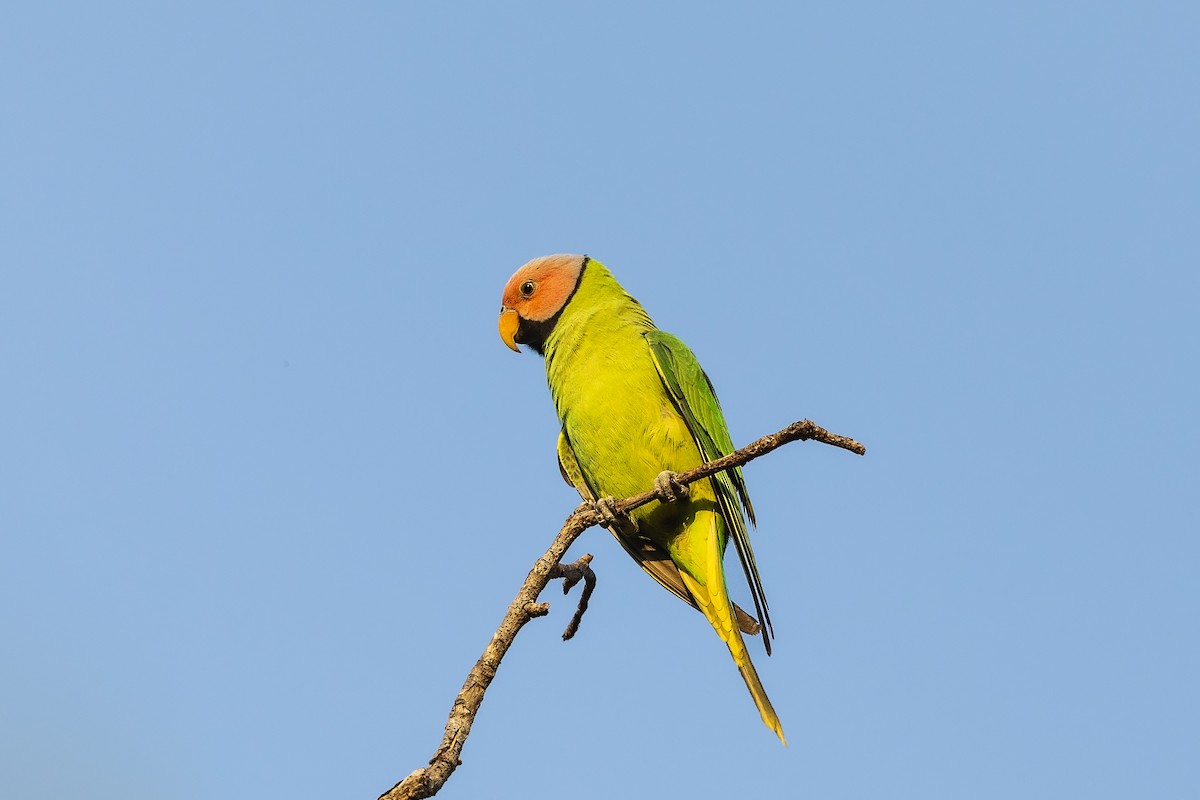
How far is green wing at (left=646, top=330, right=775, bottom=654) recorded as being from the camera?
17.8ft

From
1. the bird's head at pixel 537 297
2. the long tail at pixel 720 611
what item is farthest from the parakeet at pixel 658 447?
the bird's head at pixel 537 297

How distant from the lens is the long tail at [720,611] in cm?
520

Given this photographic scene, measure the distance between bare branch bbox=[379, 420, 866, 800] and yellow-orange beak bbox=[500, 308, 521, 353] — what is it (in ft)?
9.87

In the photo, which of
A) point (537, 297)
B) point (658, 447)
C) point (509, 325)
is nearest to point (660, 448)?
point (658, 447)

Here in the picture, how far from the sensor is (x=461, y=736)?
2.65m

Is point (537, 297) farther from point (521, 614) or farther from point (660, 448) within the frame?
point (521, 614)

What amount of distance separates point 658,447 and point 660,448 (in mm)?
12

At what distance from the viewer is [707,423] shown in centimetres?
577

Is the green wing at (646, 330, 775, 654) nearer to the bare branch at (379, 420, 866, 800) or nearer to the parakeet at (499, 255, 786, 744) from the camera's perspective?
the parakeet at (499, 255, 786, 744)

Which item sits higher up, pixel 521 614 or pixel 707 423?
pixel 707 423

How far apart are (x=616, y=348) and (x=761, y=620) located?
1.74 meters

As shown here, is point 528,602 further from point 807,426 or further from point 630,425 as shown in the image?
point 630,425

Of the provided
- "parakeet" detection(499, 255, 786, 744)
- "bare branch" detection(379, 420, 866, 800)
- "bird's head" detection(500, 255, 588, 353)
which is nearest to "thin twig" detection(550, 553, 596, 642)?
"bare branch" detection(379, 420, 866, 800)

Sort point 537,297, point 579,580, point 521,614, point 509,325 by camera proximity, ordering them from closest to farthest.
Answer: point 521,614, point 579,580, point 537,297, point 509,325
